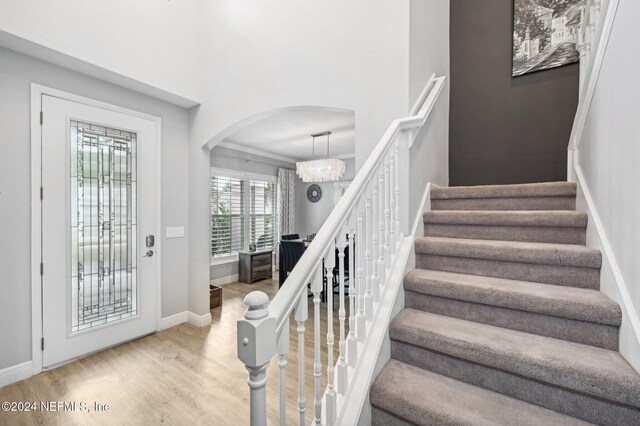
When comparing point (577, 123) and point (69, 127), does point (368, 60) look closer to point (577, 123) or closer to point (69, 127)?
point (577, 123)

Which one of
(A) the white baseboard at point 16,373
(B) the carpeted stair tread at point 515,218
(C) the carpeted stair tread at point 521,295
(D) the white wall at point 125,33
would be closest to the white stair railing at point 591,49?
(B) the carpeted stair tread at point 515,218

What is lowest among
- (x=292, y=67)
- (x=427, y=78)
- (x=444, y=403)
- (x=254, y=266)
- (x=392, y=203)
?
(x=254, y=266)

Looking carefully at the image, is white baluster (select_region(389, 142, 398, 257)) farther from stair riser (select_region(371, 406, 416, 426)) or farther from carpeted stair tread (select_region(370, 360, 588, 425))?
stair riser (select_region(371, 406, 416, 426))

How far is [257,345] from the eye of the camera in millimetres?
757

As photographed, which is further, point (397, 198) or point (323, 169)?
point (323, 169)

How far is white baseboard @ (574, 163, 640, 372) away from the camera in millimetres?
1082

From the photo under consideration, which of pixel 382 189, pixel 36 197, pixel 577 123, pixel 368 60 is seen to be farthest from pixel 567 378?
pixel 36 197

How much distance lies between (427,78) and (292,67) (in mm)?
1153

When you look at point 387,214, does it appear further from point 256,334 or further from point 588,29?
point 588,29

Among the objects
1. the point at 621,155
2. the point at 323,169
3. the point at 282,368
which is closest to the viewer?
the point at 282,368

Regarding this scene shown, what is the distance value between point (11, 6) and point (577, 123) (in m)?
4.13

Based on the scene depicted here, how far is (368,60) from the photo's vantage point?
210 cm

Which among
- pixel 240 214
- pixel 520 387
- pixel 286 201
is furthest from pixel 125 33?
pixel 286 201

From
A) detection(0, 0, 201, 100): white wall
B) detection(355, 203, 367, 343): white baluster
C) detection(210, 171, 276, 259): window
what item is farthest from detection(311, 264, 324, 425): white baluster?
detection(210, 171, 276, 259): window
